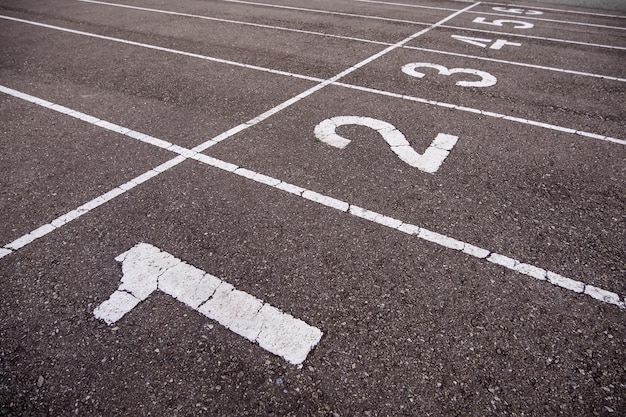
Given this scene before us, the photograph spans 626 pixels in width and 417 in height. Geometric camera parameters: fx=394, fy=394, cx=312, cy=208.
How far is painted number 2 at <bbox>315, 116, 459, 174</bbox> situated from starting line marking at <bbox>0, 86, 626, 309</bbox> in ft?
3.66

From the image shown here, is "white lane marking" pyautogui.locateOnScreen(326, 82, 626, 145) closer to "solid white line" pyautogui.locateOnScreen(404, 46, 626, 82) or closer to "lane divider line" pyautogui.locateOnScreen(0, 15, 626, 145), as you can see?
"lane divider line" pyautogui.locateOnScreen(0, 15, 626, 145)

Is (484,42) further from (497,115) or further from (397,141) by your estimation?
(397,141)

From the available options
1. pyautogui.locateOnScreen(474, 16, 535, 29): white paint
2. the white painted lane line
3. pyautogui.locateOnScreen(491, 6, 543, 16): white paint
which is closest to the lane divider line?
the white painted lane line

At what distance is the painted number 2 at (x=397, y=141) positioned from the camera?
4.79m

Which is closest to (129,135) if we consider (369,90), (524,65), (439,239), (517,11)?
(369,90)

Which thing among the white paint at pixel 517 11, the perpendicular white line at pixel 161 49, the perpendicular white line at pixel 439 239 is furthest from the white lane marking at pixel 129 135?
the white paint at pixel 517 11

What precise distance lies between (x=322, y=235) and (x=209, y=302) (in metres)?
A: 1.20

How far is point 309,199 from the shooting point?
417 cm

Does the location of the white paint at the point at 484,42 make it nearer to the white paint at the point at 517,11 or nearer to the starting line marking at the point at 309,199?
the white paint at the point at 517,11

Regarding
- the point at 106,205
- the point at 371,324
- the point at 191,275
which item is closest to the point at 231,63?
the point at 106,205

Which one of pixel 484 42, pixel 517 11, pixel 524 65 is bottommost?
pixel 524 65

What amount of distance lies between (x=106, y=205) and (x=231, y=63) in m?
4.79

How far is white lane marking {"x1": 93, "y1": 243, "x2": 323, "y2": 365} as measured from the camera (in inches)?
111

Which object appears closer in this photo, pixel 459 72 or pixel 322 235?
pixel 322 235
